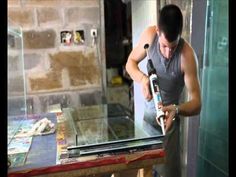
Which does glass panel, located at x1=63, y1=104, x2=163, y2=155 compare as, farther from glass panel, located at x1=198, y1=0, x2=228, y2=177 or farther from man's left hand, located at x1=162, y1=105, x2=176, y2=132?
glass panel, located at x1=198, y1=0, x2=228, y2=177

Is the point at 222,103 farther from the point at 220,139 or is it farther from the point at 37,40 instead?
the point at 37,40

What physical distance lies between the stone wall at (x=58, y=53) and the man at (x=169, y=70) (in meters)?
0.17

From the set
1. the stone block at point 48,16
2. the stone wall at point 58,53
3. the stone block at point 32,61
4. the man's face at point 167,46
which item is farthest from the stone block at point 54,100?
the man's face at point 167,46

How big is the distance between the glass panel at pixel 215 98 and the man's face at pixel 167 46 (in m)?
0.12

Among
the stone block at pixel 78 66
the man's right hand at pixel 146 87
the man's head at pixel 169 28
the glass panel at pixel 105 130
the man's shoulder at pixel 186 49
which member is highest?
the man's head at pixel 169 28

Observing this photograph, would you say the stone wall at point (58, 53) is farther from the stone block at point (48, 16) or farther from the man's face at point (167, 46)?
the man's face at point (167, 46)

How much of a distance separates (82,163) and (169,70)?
34 cm

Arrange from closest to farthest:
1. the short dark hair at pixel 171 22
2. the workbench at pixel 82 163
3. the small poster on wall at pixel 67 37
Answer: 1. the workbench at pixel 82 163
2. the short dark hair at pixel 171 22
3. the small poster on wall at pixel 67 37

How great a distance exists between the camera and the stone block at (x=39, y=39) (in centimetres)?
85

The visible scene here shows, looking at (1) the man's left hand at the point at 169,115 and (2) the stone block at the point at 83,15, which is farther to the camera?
(2) the stone block at the point at 83,15

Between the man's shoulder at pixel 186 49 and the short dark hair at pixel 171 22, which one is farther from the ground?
the short dark hair at pixel 171 22

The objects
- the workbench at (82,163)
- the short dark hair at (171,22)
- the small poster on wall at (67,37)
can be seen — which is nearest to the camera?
the workbench at (82,163)

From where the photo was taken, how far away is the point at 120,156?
0.63 meters

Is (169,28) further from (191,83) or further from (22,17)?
(22,17)
